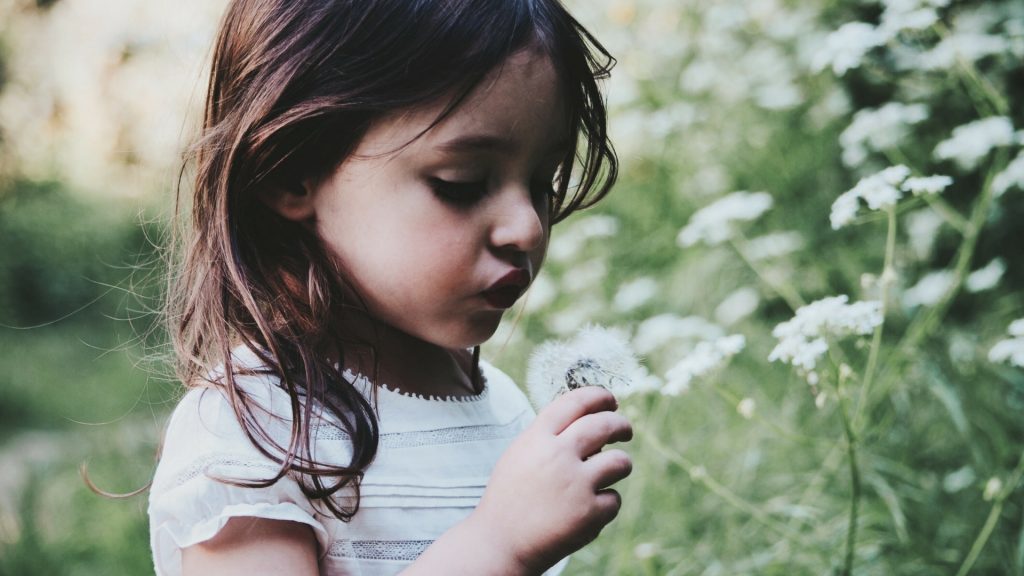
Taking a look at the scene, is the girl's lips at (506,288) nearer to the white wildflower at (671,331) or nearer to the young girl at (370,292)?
the young girl at (370,292)

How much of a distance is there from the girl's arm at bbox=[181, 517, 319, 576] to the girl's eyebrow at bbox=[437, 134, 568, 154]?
354 mm

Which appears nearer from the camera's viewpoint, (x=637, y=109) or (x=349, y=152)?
(x=349, y=152)

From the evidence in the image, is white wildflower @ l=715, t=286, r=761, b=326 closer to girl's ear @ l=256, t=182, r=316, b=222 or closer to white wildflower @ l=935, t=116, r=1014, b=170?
white wildflower @ l=935, t=116, r=1014, b=170

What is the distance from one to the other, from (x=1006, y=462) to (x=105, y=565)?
196 centimetres

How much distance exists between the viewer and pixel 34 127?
4398 millimetres

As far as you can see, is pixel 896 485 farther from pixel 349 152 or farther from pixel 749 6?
pixel 749 6

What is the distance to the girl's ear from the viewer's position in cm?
92

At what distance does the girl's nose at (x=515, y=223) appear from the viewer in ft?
2.73

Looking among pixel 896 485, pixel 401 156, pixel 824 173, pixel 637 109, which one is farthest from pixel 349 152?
pixel 824 173

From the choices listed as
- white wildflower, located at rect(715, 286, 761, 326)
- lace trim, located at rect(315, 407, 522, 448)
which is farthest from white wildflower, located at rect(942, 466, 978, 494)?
lace trim, located at rect(315, 407, 522, 448)

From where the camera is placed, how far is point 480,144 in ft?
2.71

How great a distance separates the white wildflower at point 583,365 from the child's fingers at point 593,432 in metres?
0.08

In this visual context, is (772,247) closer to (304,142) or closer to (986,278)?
(986,278)

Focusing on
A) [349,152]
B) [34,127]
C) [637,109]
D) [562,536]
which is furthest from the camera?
[34,127]
